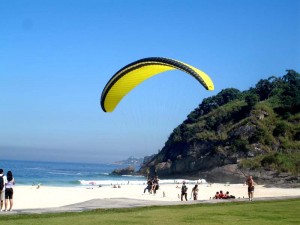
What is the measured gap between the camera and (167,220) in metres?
11.8

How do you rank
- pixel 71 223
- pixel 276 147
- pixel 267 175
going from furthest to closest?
pixel 276 147
pixel 267 175
pixel 71 223

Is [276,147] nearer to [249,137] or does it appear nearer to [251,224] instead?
[249,137]

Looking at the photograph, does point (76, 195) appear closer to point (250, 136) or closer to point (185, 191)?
point (185, 191)

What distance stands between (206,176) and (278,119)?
17813 mm

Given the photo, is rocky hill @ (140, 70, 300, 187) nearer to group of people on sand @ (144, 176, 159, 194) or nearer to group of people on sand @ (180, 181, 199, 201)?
group of people on sand @ (144, 176, 159, 194)

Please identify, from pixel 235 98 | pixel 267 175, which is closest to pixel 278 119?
pixel 267 175

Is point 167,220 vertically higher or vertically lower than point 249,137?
lower

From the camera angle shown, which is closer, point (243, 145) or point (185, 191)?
point (185, 191)

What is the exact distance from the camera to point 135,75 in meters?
15.7

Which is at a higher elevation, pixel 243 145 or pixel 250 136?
pixel 250 136

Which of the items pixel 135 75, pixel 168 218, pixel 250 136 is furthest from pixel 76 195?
pixel 250 136

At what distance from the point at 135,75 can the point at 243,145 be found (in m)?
60.2

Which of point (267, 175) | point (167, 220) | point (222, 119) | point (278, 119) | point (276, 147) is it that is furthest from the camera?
point (222, 119)

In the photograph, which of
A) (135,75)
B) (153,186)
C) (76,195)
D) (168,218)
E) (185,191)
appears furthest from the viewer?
(153,186)
